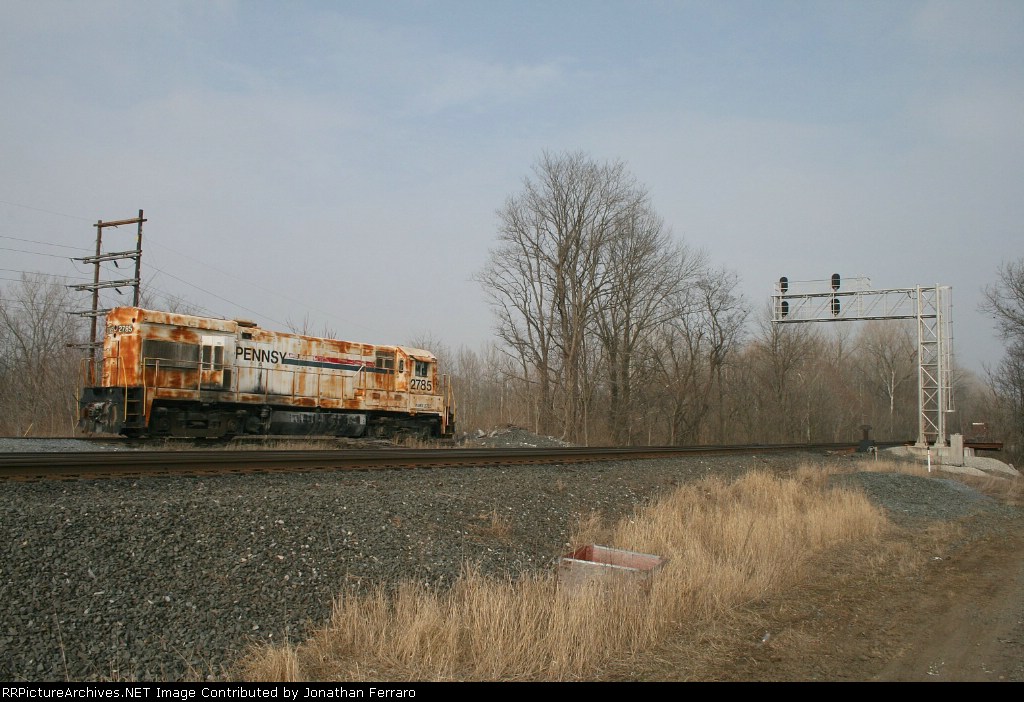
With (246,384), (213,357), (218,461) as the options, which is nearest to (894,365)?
(246,384)

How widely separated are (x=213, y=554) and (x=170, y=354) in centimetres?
1373

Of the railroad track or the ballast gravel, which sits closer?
the ballast gravel

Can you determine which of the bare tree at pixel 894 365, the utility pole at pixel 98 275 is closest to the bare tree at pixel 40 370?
the utility pole at pixel 98 275

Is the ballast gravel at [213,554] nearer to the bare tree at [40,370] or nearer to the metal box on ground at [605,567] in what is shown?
the metal box on ground at [605,567]

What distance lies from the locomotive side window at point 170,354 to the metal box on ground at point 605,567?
45.1ft

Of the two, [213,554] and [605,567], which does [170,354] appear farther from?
[605,567]

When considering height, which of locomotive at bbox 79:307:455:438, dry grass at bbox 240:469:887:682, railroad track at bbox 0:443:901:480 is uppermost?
locomotive at bbox 79:307:455:438

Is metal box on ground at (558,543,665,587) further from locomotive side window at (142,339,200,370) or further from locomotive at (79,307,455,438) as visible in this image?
locomotive side window at (142,339,200,370)

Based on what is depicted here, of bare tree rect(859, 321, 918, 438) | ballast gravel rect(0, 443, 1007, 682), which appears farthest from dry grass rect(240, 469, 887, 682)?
bare tree rect(859, 321, 918, 438)

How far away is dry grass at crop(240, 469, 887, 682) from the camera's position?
505 centimetres

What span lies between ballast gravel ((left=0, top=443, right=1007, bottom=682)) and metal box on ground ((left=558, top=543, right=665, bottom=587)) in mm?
544

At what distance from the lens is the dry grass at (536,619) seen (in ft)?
16.6

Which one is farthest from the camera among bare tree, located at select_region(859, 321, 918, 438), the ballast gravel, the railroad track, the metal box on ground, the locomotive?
bare tree, located at select_region(859, 321, 918, 438)

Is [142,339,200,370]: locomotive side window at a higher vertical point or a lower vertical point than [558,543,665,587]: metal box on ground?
higher
